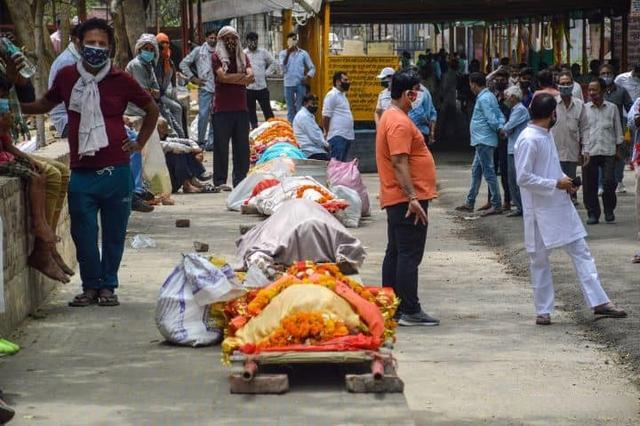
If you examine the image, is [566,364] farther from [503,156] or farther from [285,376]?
[503,156]

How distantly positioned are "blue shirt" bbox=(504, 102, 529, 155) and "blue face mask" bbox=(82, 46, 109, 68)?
7.22 m

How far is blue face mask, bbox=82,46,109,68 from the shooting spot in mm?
9594

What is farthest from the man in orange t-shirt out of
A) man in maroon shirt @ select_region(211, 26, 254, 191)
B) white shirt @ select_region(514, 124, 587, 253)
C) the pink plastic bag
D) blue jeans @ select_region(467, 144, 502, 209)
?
man in maroon shirt @ select_region(211, 26, 254, 191)

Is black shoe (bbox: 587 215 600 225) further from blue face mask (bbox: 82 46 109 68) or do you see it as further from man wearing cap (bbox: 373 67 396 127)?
blue face mask (bbox: 82 46 109 68)

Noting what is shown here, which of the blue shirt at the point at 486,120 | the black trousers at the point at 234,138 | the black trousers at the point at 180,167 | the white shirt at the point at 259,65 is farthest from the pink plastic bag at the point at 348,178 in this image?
the white shirt at the point at 259,65

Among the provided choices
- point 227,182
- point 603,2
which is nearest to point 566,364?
point 227,182

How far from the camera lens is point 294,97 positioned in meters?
26.5

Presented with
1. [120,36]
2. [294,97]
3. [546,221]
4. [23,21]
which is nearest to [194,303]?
[546,221]

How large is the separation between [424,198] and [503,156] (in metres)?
7.47

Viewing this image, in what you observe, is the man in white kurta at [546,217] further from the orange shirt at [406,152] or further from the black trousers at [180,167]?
the black trousers at [180,167]

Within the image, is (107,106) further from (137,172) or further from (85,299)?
(137,172)

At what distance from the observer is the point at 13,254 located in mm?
9039

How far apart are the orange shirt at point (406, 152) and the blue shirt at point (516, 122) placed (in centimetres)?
626

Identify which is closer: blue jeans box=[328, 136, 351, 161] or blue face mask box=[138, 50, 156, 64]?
blue face mask box=[138, 50, 156, 64]
